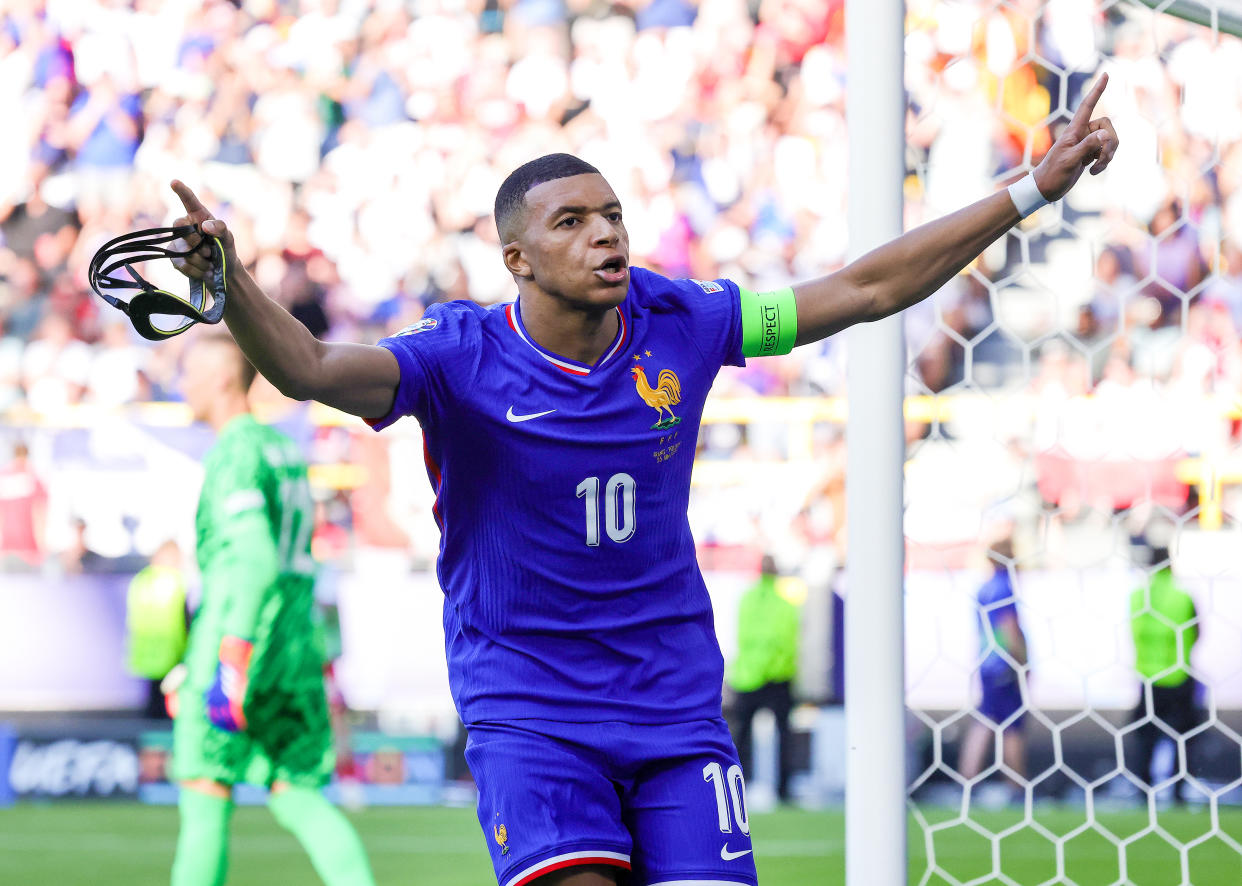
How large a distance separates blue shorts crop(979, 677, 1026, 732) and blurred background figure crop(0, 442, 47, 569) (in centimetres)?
612

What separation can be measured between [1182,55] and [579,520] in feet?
12.9

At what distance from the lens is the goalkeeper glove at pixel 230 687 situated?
13.8 feet

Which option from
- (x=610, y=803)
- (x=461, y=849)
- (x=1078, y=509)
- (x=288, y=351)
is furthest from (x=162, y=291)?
(x=1078, y=509)

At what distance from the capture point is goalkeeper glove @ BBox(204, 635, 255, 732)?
→ 13.8 ft

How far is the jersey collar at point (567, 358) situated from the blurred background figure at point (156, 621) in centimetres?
709

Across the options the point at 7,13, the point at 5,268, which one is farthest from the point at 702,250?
the point at 7,13

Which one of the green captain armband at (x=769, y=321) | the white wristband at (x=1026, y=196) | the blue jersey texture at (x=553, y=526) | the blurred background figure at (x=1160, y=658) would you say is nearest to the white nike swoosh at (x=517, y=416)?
the blue jersey texture at (x=553, y=526)

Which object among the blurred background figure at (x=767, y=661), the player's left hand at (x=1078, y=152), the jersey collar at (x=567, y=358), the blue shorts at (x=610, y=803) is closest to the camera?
the blue shorts at (x=610, y=803)

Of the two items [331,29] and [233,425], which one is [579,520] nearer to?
[233,425]

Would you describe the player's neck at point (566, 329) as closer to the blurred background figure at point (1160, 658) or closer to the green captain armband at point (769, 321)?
the green captain armband at point (769, 321)

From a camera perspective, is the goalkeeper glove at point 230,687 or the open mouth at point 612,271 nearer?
the open mouth at point 612,271

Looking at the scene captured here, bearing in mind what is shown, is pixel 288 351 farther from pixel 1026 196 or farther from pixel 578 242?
pixel 1026 196

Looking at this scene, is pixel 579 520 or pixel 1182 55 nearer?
pixel 579 520

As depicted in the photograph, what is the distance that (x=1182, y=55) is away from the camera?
543 cm
